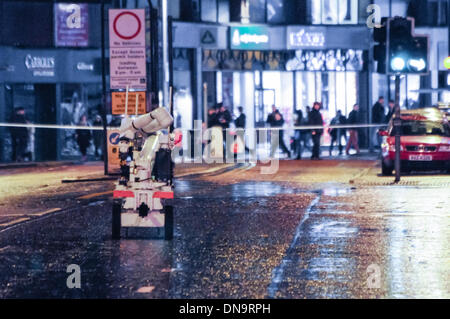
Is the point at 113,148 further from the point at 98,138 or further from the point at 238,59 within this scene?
the point at 238,59

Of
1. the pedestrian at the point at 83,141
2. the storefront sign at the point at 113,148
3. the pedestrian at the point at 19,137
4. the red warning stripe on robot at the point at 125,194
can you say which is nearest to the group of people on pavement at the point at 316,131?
the pedestrian at the point at 83,141

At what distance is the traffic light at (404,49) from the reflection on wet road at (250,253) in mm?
4785

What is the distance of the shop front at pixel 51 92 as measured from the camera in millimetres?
32844

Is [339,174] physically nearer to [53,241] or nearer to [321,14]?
[53,241]

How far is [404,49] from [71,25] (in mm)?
16793

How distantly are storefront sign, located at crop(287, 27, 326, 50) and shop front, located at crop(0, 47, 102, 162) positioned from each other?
10.0 m

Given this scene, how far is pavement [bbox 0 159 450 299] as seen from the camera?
8.34m

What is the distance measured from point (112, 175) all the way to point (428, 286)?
14565mm

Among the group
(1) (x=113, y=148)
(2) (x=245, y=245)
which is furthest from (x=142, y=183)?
(1) (x=113, y=148)

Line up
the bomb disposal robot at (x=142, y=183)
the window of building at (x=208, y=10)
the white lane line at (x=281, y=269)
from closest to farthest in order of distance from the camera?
the white lane line at (x=281, y=269)
the bomb disposal robot at (x=142, y=183)
the window of building at (x=208, y=10)

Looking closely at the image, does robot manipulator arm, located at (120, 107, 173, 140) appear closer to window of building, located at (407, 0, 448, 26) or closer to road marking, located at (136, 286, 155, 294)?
road marking, located at (136, 286, 155, 294)

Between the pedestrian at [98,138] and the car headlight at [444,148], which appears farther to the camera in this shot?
the pedestrian at [98,138]

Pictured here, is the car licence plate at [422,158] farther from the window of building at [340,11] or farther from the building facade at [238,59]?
the window of building at [340,11]

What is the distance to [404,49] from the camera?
19.9 metres
